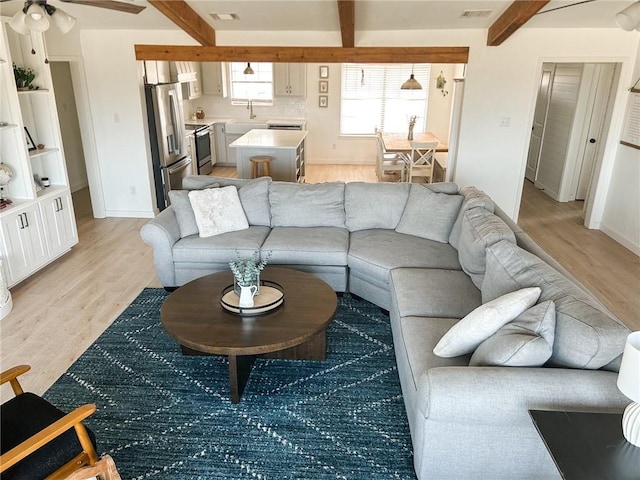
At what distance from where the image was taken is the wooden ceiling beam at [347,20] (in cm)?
412

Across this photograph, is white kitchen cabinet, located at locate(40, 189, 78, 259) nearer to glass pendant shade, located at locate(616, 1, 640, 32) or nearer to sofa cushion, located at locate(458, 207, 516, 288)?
sofa cushion, located at locate(458, 207, 516, 288)

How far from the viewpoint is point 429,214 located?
383 cm

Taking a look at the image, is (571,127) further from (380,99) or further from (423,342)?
(423,342)

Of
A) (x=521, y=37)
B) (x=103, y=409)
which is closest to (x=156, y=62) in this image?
(x=521, y=37)

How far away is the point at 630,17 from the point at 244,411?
3.52 m

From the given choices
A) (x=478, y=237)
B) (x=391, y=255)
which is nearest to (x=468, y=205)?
(x=478, y=237)

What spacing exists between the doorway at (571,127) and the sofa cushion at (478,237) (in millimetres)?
3186

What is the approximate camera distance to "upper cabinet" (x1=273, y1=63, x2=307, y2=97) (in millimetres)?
A: 8883

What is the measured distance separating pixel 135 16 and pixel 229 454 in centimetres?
459

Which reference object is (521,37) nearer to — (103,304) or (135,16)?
(135,16)

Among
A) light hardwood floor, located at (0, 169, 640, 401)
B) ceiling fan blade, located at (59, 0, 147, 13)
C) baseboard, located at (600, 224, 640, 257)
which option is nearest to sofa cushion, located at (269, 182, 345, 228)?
light hardwood floor, located at (0, 169, 640, 401)

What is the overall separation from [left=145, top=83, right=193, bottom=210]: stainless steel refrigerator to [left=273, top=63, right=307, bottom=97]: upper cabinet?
3027 mm

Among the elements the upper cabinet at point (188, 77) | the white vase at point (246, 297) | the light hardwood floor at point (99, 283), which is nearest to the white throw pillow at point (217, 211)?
the light hardwood floor at point (99, 283)

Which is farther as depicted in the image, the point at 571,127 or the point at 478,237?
the point at 571,127
